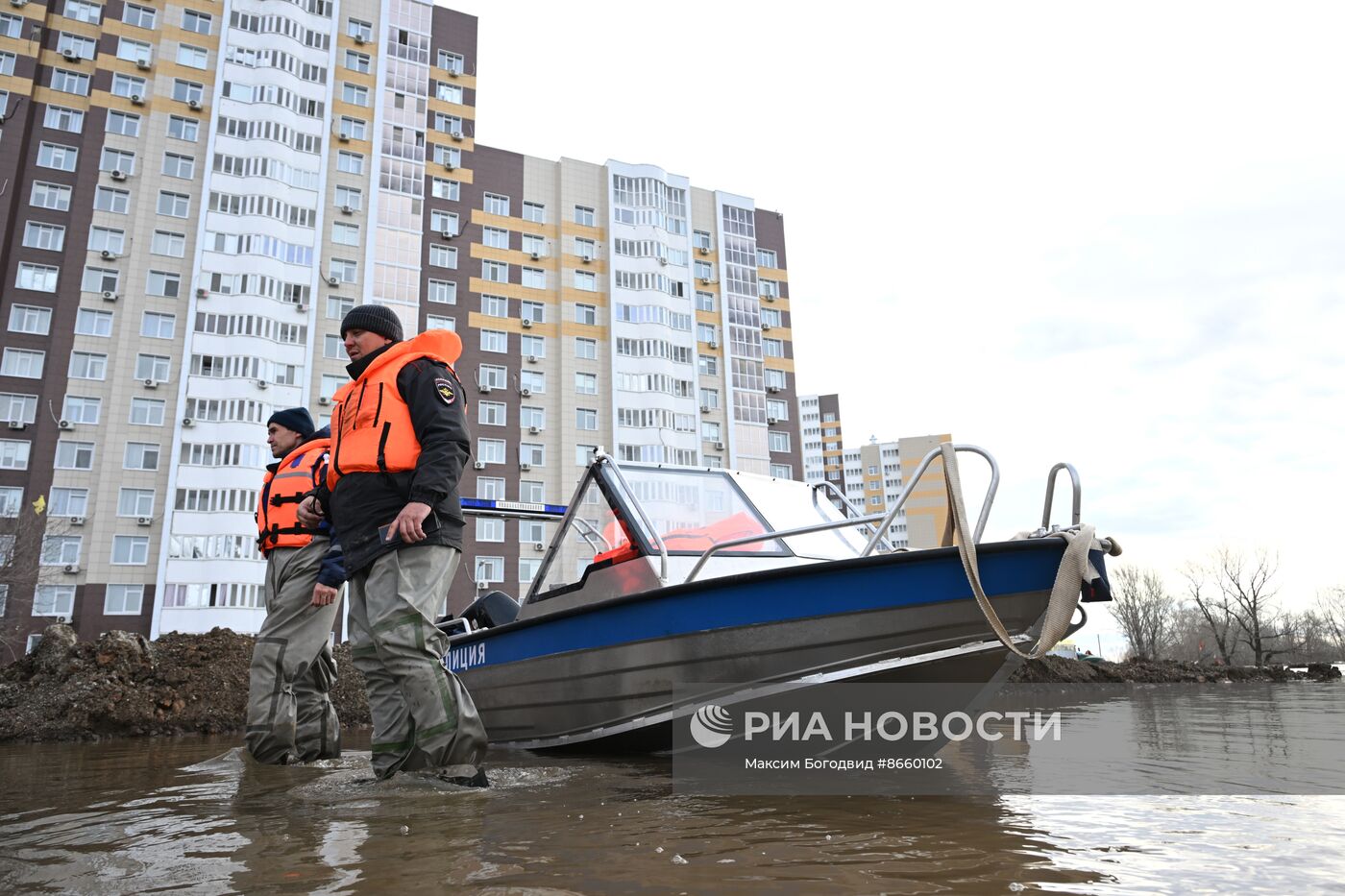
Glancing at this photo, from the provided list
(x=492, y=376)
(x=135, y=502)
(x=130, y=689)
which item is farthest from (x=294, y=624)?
(x=492, y=376)

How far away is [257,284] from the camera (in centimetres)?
3438

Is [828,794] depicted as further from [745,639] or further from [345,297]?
[345,297]

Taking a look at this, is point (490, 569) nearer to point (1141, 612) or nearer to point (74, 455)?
point (74, 455)

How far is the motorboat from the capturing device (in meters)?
3.83

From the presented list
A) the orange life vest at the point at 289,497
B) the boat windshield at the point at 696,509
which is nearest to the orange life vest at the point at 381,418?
the orange life vest at the point at 289,497

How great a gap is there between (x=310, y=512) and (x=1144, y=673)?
23123 mm

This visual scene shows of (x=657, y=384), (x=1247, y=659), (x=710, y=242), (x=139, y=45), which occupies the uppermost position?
(x=139, y=45)

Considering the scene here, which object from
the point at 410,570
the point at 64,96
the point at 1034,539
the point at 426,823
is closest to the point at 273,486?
the point at 410,570

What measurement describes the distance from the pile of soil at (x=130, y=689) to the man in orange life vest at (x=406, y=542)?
23.5 ft

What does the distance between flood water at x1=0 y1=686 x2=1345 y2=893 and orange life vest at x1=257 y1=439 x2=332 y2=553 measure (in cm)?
148

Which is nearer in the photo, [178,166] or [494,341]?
[178,166]

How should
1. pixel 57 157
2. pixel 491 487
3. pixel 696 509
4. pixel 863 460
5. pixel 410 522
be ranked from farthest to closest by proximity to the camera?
pixel 863 460, pixel 491 487, pixel 57 157, pixel 696 509, pixel 410 522

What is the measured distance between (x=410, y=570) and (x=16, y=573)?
32942 mm

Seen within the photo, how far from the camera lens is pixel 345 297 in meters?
36.8
